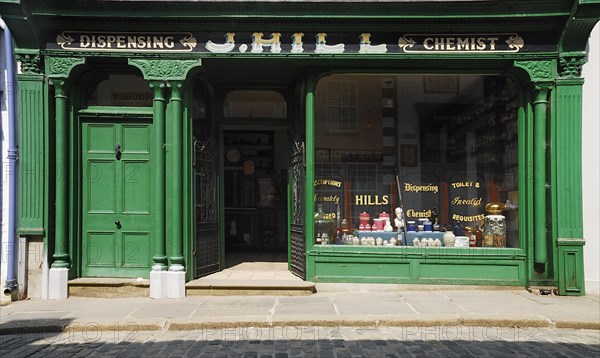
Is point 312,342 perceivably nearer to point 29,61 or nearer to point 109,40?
point 109,40

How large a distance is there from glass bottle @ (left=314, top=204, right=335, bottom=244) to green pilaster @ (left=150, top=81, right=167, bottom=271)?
8.70 ft

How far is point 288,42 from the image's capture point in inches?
291

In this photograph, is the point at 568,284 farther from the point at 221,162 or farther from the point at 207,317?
the point at 221,162

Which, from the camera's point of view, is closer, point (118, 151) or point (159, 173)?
point (159, 173)

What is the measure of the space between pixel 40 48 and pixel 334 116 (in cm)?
517

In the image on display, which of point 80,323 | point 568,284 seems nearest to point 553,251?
point 568,284

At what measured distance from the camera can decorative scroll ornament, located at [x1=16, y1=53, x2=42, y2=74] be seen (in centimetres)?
716

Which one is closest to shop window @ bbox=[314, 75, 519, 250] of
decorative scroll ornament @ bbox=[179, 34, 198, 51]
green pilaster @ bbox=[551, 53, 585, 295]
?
green pilaster @ bbox=[551, 53, 585, 295]

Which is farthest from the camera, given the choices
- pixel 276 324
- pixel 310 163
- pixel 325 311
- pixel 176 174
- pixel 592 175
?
pixel 310 163

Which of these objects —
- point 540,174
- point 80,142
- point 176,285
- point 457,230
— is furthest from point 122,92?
point 540,174

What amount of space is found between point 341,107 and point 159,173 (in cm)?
358

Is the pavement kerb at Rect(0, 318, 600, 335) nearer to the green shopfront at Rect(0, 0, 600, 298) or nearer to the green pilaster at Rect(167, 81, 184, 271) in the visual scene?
the green shopfront at Rect(0, 0, 600, 298)

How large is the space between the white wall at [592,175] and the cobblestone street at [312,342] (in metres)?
2.05

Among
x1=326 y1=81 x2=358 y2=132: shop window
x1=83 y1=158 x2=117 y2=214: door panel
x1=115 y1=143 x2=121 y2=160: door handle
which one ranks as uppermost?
x1=326 y1=81 x2=358 y2=132: shop window
